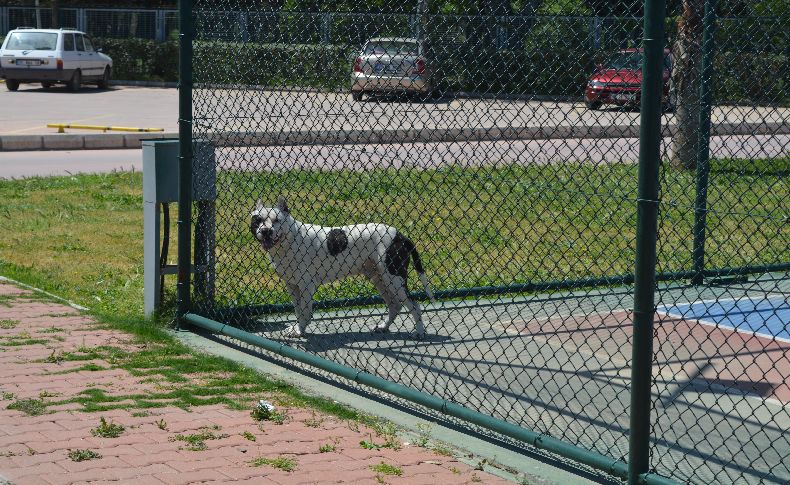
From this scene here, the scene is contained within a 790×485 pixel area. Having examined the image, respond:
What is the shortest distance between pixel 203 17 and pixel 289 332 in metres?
2.03

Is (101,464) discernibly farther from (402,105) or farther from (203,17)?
(203,17)

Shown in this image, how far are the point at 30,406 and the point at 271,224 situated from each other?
189 centimetres

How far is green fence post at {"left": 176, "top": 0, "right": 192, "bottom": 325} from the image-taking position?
6852 millimetres

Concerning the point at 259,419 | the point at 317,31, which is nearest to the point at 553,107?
the point at 317,31

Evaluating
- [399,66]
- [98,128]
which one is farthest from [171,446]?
[98,128]

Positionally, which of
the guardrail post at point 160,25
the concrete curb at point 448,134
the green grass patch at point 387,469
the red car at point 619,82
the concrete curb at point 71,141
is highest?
the guardrail post at point 160,25

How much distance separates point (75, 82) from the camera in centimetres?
3231

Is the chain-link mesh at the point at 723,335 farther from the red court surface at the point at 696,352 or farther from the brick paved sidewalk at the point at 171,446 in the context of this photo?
the brick paved sidewalk at the point at 171,446

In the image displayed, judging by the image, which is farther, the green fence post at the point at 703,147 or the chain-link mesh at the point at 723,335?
the green fence post at the point at 703,147

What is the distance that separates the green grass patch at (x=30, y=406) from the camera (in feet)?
17.8

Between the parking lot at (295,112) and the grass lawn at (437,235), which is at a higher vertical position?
the parking lot at (295,112)

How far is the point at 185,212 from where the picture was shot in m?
7.09

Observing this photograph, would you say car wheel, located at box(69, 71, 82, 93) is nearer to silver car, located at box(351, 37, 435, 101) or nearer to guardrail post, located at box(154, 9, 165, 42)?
guardrail post, located at box(154, 9, 165, 42)

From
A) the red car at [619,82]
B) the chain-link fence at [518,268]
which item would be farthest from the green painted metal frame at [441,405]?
the red car at [619,82]
